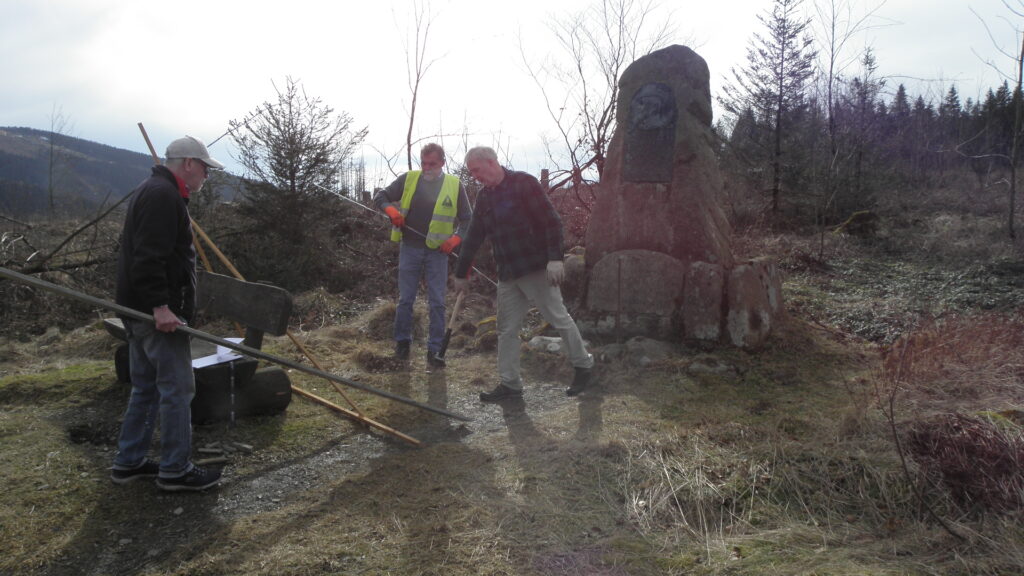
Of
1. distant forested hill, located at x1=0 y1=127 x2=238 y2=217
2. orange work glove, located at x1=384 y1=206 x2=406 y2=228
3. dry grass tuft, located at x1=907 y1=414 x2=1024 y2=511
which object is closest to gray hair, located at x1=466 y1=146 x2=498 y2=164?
orange work glove, located at x1=384 y1=206 x2=406 y2=228

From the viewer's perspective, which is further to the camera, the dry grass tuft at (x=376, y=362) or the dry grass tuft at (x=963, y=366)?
the dry grass tuft at (x=376, y=362)

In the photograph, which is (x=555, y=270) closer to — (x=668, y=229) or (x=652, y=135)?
(x=668, y=229)

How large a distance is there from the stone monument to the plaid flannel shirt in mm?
1875

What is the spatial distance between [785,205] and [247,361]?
1418 centimetres

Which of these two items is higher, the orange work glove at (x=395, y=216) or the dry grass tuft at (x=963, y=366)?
the orange work glove at (x=395, y=216)

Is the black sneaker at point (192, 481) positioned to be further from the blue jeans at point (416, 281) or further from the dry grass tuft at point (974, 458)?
the dry grass tuft at point (974, 458)

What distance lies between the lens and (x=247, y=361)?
171 inches

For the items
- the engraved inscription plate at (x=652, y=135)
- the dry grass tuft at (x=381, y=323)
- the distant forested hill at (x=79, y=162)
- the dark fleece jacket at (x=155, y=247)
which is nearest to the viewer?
the dark fleece jacket at (x=155, y=247)

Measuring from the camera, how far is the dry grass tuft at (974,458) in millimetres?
2668

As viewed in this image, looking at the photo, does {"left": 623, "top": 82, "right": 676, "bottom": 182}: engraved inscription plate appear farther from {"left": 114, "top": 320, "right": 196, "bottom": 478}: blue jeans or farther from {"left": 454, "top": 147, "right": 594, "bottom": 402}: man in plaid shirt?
{"left": 114, "top": 320, "right": 196, "bottom": 478}: blue jeans

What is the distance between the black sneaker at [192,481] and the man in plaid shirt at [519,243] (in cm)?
227

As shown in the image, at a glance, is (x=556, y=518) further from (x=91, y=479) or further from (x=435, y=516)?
(x=91, y=479)

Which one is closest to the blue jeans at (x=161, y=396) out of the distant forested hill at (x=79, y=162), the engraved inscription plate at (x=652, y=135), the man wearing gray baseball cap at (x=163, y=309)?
the man wearing gray baseball cap at (x=163, y=309)

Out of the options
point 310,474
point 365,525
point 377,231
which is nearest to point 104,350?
point 310,474
